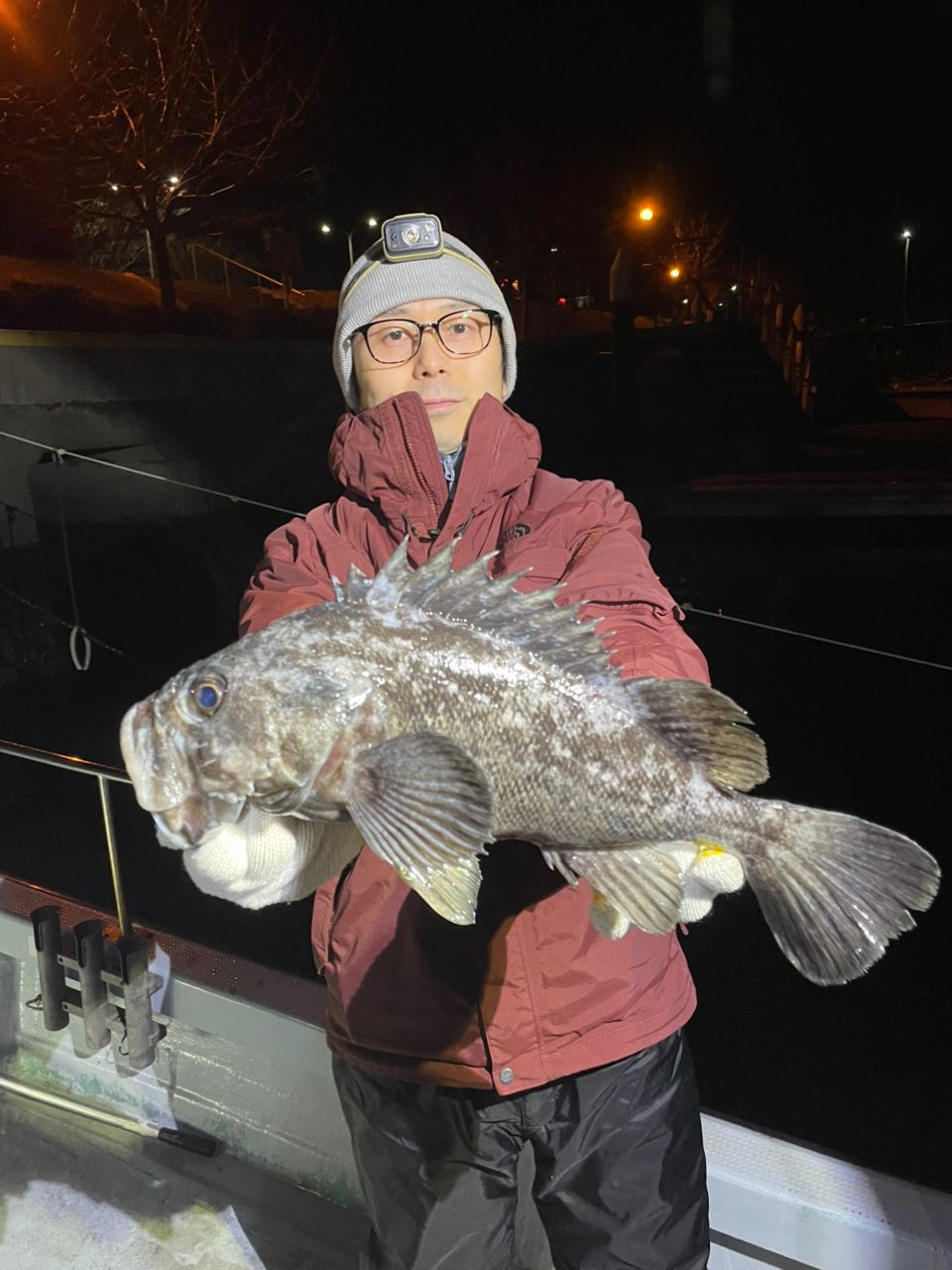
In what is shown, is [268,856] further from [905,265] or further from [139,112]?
[905,265]

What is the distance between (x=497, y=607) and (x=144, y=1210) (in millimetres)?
2627

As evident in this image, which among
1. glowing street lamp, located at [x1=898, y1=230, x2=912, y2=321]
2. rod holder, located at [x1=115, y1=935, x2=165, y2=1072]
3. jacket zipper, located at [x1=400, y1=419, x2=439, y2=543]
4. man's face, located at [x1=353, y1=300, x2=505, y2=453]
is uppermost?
glowing street lamp, located at [x1=898, y1=230, x2=912, y2=321]

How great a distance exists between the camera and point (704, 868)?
5.48 ft

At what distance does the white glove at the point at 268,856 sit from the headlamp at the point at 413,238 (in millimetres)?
1687

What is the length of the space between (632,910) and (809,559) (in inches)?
643

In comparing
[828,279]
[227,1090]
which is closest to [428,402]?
[227,1090]

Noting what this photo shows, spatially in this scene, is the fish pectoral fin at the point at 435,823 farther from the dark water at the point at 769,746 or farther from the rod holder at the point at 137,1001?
the dark water at the point at 769,746

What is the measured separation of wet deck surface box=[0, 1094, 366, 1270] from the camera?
8.75 ft

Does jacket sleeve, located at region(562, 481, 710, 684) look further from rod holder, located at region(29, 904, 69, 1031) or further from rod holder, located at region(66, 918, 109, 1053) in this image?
rod holder, located at region(29, 904, 69, 1031)

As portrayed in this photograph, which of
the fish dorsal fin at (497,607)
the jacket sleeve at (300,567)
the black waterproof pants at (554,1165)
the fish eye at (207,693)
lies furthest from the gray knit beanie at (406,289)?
the black waterproof pants at (554,1165)

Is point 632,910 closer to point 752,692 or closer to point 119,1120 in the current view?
point 119,1120

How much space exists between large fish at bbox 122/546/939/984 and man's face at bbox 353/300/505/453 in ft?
2.31

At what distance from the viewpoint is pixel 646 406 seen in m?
26.1

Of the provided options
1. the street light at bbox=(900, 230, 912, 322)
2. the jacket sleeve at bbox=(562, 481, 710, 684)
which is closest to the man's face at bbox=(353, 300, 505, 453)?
the jacket sleeve at bbox=(562, 481, 710, 684)
